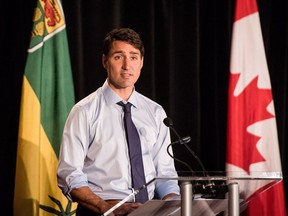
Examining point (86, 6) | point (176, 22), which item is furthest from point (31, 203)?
point (176, 22)

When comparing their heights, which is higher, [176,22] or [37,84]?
[176,22]

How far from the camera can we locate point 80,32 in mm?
4812

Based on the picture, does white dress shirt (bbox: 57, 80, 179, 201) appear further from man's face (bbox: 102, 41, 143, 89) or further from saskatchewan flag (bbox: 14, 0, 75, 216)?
saskatchewan flag (bbox: 14, 0, 75, 216)

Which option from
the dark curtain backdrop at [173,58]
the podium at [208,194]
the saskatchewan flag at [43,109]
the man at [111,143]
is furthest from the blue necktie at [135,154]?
the dark curtain backdrop at [173,58]

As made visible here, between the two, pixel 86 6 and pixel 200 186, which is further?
pixel 86 6

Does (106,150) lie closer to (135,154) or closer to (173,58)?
(135,154)

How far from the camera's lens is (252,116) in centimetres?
486

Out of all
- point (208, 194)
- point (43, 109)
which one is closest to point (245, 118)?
point (43, 109)

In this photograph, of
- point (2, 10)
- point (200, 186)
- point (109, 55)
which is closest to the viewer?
point (200, 186)

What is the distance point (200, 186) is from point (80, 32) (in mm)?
2684

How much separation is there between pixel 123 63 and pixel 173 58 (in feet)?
6.22

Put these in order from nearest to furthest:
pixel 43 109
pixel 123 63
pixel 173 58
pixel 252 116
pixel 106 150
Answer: pixel 106 150 → pixel 123 63 → pixel 43 109 → pixel 252 116 → pixel 173 58

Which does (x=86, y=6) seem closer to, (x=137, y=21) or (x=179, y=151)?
(x=137, y=21)

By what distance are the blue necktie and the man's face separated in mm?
138
